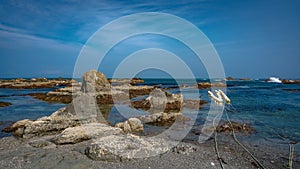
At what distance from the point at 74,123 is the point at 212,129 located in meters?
6.53

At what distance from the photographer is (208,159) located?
5.98m

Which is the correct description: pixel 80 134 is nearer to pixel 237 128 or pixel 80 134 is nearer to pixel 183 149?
pixel 183 149

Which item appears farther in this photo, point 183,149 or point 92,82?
point 92,82

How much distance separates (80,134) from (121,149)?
2.30 metres

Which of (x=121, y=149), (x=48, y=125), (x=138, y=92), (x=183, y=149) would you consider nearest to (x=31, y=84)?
(x=138, y=92)

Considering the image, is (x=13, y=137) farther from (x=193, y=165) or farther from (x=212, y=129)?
(x=212, y=129)

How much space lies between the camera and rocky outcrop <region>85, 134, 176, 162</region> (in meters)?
5.82

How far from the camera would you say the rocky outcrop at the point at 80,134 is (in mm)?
7387

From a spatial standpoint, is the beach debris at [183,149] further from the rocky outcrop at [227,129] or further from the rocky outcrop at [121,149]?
the rocky outcrop at [227,129]

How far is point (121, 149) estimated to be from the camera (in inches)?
239

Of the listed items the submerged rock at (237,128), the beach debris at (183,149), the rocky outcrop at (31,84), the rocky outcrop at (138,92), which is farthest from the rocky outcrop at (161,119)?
the rocky outcrop at (31,84)

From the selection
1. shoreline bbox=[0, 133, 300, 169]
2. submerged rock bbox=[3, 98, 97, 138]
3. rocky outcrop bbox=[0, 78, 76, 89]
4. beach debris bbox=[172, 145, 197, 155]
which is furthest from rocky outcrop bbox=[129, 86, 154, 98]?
rocky outcrop bbox=[0, 78, 76, 89]

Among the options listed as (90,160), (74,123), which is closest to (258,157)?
(90,160)

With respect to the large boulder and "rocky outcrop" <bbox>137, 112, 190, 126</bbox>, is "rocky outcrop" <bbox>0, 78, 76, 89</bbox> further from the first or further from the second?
"rocky outcrop" <bbox>137, 112, 190, 126</bbox>
